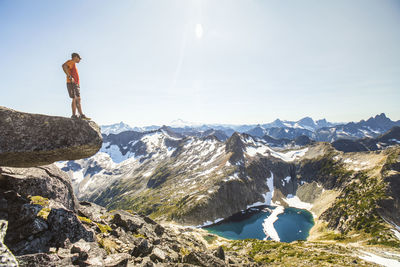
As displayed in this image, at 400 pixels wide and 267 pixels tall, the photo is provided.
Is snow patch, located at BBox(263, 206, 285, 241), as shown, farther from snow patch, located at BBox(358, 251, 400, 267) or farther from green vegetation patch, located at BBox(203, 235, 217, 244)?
snow patch, located at BBox(358, 251, 400, 267)

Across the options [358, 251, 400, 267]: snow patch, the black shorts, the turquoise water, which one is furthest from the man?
the turquoise water

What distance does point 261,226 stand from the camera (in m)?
149

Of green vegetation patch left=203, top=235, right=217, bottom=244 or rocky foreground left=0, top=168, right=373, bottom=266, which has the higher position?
rocky foreground left=0, top=168, right=373, bottom=266

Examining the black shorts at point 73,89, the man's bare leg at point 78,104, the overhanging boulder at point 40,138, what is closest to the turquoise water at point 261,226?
the overhanging boulder at point 40,138

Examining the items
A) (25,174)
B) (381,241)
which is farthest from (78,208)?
(381,241)

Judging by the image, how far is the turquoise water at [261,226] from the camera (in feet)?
432

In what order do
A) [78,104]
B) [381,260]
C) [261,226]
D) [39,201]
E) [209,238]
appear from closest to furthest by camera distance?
[39,201] < [78,104] < [381,260] < [209,238] < [261,226]

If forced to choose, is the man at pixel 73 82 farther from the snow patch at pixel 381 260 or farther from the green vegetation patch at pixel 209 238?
the green vegetation patch at pixel 209 238

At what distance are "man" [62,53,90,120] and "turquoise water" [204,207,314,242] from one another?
13824 centimetres

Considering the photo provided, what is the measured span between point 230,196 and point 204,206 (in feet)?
126

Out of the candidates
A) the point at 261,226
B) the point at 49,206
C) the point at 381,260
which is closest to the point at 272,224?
the point at 261,226

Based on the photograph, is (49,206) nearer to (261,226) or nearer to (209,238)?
(209,238)

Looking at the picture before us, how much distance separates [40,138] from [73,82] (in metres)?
5.24

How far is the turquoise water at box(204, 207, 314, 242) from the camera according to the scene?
432 feet
